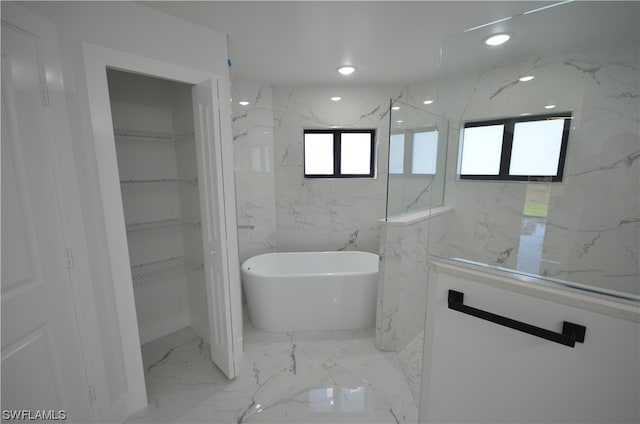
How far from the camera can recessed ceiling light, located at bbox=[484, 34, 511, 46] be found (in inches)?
66.3

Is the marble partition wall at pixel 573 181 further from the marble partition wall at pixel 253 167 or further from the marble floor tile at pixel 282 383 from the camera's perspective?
the marble partition wall at pixel 253 167

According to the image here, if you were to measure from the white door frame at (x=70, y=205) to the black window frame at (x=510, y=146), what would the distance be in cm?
288

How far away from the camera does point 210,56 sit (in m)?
1.71

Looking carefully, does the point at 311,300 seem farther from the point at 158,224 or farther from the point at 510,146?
the point at 510,146

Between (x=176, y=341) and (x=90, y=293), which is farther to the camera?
(x=176, y=341)

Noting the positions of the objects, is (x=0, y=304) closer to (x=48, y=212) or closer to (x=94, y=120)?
(x=48, y=212)

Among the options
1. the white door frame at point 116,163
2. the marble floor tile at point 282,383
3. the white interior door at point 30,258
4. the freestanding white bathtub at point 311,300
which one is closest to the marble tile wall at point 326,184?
the freestanding white bathtub at point 311,300

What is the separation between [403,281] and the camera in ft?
6.91

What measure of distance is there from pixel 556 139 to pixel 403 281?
167 centimetres

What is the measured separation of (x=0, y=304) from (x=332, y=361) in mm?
1948

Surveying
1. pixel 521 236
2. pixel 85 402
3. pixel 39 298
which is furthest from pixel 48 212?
pixel 521 236

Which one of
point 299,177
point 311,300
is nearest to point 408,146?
point 299,177

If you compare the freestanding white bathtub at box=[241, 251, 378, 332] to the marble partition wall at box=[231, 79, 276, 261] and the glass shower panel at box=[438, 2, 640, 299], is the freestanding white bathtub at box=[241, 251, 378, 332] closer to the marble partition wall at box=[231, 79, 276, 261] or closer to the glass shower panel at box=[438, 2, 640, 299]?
the marble partition wall at box=[231, 79, 276, 261]

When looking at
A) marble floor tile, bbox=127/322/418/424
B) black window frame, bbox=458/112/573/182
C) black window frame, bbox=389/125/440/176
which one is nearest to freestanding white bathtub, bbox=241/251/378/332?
marble floor tile, bbox=127/322/418/424
